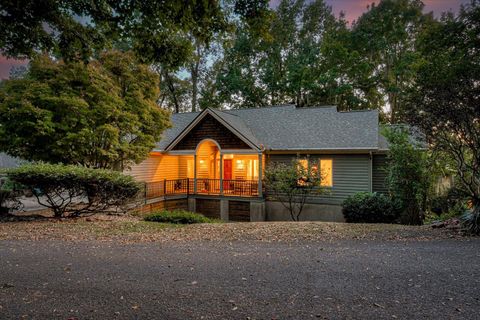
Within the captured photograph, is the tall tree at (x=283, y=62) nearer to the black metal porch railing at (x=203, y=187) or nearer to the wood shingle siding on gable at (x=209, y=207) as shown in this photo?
the black metal porch railing at (x=203, y=187)

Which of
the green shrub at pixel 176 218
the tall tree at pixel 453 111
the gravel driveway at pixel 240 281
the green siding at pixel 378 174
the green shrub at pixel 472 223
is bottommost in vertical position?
the green shrub at pixel 176 218

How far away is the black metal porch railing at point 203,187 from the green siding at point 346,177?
144 inches

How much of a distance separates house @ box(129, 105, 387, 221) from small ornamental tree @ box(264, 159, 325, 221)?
781mm

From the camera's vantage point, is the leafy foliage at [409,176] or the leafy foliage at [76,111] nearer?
the leafy foliage at [76,111]

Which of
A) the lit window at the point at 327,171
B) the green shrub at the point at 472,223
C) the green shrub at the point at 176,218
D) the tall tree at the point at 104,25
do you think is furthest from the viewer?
the lit window at the point at 327,171

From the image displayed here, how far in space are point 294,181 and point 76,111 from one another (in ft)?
33.5

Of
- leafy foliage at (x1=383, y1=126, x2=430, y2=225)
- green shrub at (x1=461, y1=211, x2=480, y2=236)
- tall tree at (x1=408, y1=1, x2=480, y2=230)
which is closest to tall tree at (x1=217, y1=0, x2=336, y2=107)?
leafy foliage at (x1=383, y1=126, x2=430, y2=225)

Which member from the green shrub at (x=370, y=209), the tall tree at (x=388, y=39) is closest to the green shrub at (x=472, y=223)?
the green shrub at (x=370, y=209)

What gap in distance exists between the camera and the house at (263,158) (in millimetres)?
15859

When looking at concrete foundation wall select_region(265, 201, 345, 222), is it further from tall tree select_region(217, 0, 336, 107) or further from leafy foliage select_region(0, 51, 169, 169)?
tall tree select_region(217, 0, 336, 107)

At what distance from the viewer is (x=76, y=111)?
11797 mm

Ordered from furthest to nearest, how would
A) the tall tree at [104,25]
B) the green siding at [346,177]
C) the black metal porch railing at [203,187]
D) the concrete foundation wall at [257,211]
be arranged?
1. the black metal porch railing at [203,187]
2. the concrete foundation wall at [257,211]
3. the green siding at [346,177]
4. the tall tree at [104,25]

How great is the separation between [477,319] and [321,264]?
2.40 m

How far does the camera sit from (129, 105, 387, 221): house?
52.0 feet
